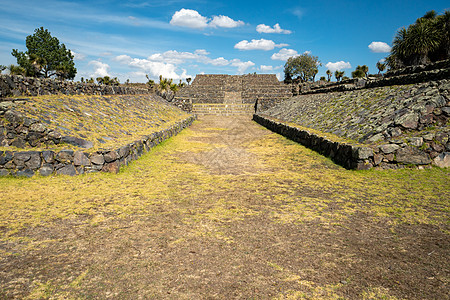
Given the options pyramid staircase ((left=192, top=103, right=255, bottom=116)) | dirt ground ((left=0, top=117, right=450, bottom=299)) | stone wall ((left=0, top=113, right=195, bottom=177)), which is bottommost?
dirt ground ((left=0, top=117, right=450, bottom=299))

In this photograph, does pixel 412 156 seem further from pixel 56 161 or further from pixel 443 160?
pixel 56 161

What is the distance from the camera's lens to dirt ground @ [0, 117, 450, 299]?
307cm

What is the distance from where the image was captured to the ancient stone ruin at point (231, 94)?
3325 centimetres

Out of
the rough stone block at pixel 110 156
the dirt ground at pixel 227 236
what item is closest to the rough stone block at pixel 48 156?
the dirt ground at pixel 227 236

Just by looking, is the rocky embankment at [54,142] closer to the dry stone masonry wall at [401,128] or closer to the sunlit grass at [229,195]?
the sunlit grass at [229,195]

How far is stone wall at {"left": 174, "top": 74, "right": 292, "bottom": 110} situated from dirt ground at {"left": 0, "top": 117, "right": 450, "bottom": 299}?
2653 cm

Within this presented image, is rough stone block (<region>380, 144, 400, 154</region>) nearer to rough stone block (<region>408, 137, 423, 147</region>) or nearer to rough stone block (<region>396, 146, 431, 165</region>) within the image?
rough stone block (<region>396, 146, 431, 165</region>)

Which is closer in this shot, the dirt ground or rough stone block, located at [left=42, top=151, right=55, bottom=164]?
the dirt ground

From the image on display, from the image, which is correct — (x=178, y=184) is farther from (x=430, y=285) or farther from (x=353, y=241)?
(x=430, y=285)

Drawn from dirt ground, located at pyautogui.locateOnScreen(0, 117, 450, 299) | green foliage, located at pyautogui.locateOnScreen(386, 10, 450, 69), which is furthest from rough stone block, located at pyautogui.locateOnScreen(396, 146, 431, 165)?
green foliage, located at pyautogui.locateOnScreen(386, 10, 450, 69)

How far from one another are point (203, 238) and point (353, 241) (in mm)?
2479

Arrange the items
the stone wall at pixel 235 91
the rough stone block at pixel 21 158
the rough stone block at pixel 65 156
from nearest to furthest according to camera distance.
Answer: the rough stone block at pixel 21 158 → the rough stone block at pixel 65 156 → the stone wall at pixel 235 91

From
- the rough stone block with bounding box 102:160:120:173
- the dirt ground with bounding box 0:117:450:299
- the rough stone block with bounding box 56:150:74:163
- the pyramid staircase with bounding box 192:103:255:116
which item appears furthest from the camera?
the pyramid staircase with bounding box 192:103:255:116

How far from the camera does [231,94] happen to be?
42.7 m
